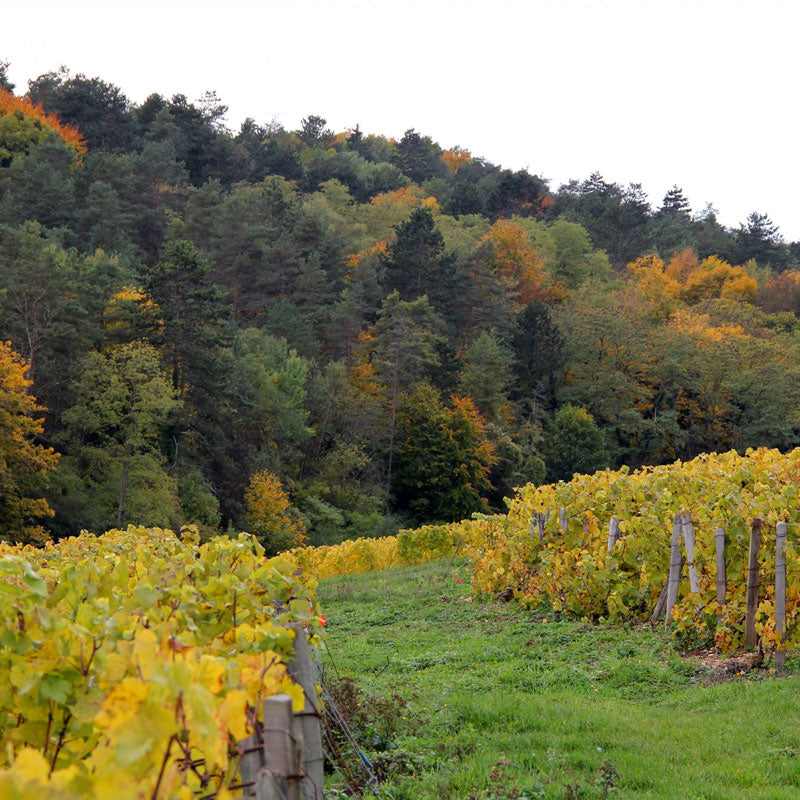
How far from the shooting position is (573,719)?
6.03 metres

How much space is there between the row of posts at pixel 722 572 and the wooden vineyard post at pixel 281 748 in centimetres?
621

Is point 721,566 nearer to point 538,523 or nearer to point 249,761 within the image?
point 538,523

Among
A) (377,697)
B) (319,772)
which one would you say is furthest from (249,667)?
(377,697)

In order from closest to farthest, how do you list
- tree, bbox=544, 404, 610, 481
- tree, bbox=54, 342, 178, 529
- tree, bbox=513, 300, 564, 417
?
1. tree, bbox=54, 342, 178, 529
2. tree, bbox=544, 404, 610, 481
3. tree, bbox=513, 300, 564, 417

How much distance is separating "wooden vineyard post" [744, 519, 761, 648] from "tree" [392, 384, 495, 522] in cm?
3707

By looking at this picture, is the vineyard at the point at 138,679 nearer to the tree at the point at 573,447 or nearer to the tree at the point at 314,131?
the tree at the point at 573,447

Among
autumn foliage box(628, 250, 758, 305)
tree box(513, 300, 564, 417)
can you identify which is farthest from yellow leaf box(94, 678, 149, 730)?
autumn foliage box(628, 250, 758, 305)

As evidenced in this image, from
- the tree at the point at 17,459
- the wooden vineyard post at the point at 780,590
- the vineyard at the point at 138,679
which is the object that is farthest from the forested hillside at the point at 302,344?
the vineyard at the point at 138,679

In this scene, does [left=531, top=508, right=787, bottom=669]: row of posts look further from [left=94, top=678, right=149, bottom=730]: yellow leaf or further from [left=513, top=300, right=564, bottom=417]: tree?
[left=513, top=300, right=564, bottom=417]: tree

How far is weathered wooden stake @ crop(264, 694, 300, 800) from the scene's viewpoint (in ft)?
6.45

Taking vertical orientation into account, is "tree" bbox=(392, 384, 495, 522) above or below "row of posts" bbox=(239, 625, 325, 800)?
below

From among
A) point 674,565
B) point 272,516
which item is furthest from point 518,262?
point 674,565

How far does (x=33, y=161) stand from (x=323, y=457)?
1026 inches

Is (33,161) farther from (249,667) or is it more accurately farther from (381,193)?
(249,667)
